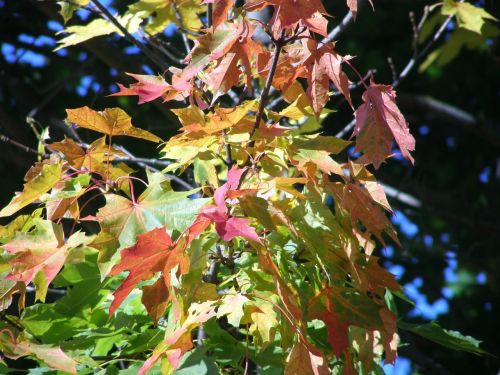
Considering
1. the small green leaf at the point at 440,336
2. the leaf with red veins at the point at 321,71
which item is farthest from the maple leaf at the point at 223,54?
the small green leaf at the point at 440,336

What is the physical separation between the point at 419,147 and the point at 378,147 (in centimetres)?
348

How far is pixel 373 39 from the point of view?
4668 millimetres

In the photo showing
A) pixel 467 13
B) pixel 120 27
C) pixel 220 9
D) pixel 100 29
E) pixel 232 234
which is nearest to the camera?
pixel 232 234

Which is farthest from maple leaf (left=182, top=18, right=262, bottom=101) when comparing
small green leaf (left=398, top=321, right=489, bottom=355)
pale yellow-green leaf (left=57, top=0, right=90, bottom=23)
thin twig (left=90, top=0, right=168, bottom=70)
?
pale yellow-green leaf (left=57, top=0, right=90, bottom=23)

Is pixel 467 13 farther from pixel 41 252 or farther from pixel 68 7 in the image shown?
pixel 41 252

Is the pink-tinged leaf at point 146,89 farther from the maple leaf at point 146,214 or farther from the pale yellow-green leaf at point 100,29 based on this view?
the pale yellow-green leaf at point 100,29

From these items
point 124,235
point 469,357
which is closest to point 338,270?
point 124,235

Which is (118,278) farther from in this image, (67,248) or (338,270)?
(338,270)

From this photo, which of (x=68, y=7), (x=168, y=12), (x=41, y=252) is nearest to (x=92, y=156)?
(x=41, y=252)

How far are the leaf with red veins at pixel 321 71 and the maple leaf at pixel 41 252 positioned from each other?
432 mm

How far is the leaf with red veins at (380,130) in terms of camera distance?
1196 millimetres

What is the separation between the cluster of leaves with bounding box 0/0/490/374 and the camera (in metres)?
1.12

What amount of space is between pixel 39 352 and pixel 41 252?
0.53ft

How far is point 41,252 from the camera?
122 cm
